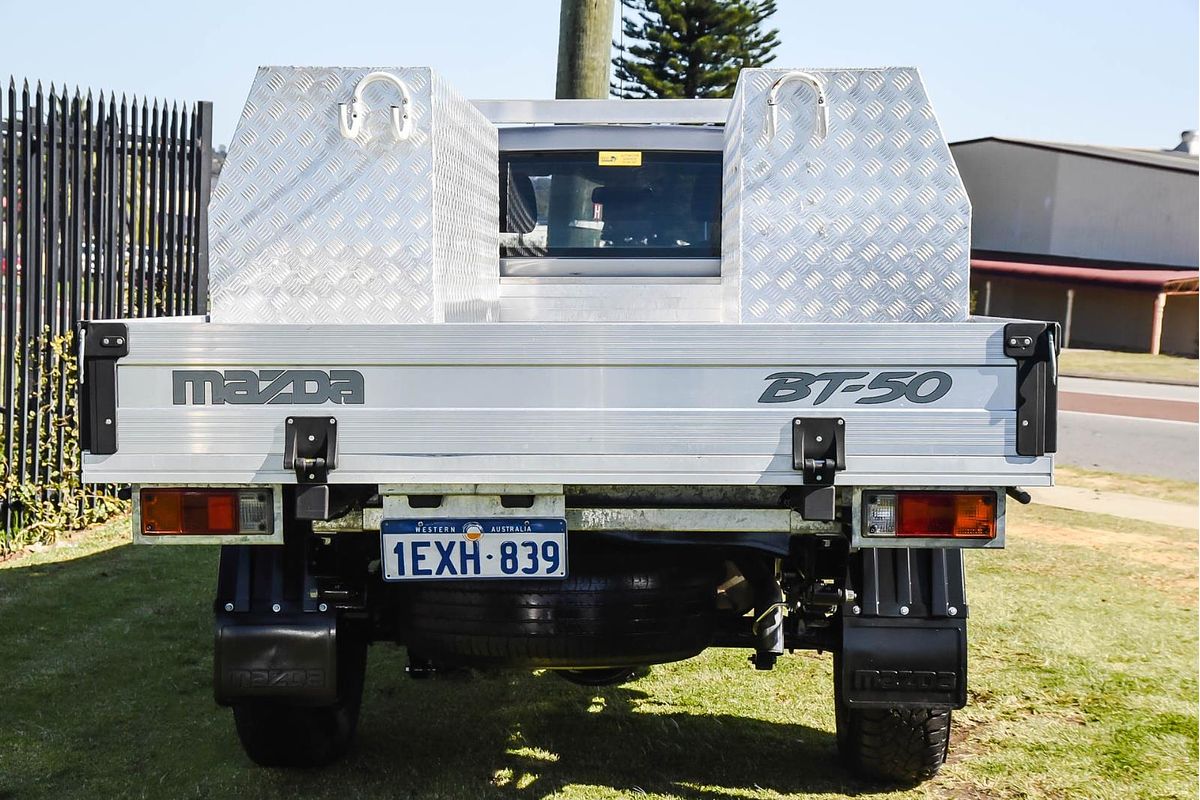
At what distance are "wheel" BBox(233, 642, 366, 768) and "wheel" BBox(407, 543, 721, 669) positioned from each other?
0.40 metres

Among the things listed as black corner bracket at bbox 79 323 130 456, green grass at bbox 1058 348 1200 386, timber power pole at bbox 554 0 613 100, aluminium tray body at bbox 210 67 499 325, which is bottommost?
green grass at bbox 1058 348 1200 386

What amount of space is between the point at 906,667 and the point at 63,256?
5.59 m

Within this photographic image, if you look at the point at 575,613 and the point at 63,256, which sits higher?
the point at 63,256

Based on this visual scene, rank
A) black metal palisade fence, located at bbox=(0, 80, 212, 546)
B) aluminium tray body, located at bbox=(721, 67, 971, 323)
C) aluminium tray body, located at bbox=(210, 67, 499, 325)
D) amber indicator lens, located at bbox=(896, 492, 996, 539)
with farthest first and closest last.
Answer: black metal palisade fence, located at bbox=(0, 80, 212, 546) → aluminium tray body, located at bbox=(721, 67, 971, 323) → aluminium tray body, located at bbox=(210, 67, 499, 325) → amber indicator lens, located at bbox=(896, 492, 996, 539)

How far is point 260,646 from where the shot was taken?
336 centimetres

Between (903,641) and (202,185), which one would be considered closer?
(903,641)

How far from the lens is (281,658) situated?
337 cm

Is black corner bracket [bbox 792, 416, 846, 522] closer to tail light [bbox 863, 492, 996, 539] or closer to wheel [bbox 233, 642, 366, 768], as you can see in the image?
tail light [bbox 863, 492, 996, 539]

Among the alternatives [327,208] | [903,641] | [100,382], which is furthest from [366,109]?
[903,641]

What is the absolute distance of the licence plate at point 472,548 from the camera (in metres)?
3.15

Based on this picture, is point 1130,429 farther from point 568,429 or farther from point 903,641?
point 568,429

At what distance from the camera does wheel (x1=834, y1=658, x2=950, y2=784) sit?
3.77 meters

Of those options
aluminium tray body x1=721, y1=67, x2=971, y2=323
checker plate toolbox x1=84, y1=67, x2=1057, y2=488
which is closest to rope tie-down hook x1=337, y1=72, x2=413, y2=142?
aluminium tray body x1=721, y1=67, x2=971, y2=323

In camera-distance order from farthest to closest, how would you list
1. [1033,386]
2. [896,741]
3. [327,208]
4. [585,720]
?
[585,720]
[327,208]
[896,741]
[1033,386]
